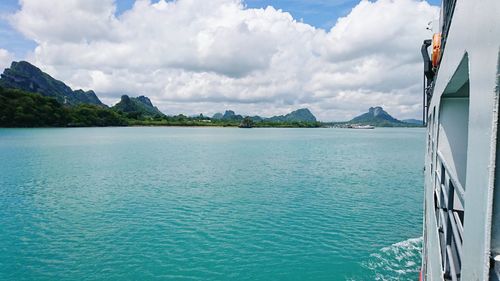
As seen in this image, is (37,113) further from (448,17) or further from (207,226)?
(448,17)

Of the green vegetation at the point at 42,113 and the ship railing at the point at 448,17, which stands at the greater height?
the green vegetation at the point at 42,113

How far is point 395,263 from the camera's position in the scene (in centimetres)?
1320

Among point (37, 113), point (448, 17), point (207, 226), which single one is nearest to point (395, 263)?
point (207, 226)

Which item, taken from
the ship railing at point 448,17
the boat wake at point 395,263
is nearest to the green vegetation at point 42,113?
the boat wake at point 395,263

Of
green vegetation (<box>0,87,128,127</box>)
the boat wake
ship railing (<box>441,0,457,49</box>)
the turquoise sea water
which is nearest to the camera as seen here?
ship railing (<box>441,0,457,49</box>)

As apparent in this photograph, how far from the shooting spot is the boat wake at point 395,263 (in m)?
12.3

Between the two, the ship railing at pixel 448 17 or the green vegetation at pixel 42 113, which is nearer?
the ship railing at pixel 448 17

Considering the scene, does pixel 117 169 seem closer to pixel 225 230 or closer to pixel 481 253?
pixel 225 230

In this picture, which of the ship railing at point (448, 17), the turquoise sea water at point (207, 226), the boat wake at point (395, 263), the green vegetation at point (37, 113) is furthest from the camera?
the green vegetation at point (37, 113)

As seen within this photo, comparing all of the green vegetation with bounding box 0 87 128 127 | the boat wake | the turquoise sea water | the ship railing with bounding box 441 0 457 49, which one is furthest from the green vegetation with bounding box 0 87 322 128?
the ship railing with bounding box 441 0 457 49

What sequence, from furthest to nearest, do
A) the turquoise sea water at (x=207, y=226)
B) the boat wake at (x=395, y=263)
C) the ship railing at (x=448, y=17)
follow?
1. the turquoise sea water at (x=207, y=226)
2. the boat wake at (x=395, y=263)
3. the ship railing at (x=448, y=17)

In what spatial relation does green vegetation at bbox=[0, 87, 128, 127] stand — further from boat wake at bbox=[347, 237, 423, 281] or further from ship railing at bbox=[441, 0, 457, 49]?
ship railing at bbox=[441, 0, 457, 49]

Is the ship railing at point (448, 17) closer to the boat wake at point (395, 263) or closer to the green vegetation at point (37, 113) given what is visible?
the boat wake at point (395, 263)

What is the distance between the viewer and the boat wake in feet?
40.4
